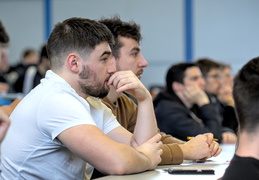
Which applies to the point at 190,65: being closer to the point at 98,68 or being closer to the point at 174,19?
the point at 98,68

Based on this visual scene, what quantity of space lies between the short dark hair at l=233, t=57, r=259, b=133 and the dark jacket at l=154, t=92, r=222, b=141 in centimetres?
208

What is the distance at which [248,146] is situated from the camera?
130 cm

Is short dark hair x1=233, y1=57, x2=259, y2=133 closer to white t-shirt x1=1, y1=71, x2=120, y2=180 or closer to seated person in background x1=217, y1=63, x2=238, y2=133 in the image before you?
white t-shirt x1=1, y1=71, x2=120, y2=180

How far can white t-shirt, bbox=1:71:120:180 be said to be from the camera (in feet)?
5.89

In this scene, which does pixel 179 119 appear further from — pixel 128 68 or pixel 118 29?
pixel 118 29

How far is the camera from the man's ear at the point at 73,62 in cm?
199

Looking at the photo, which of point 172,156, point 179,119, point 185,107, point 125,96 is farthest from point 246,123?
point 185,107

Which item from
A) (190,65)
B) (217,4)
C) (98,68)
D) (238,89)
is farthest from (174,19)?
(238,89)

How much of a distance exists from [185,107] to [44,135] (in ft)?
7.10

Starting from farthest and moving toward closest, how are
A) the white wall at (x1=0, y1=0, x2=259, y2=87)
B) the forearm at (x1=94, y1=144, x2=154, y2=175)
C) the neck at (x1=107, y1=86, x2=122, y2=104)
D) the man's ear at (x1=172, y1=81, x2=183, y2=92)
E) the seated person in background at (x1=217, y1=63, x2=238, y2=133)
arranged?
the white wall at (x1=0, y1=0, x2=259, y2=87), the seated person in background at (x1=217, y1=63, x2=238, y2=133), the man's ear at (x1=172, y1=81, x2=183, y2=92), the neck at (x1=107, y1=86, x2=122, y2=104), the forearm at (x1=94, y1=144, x2=154, y2=175)

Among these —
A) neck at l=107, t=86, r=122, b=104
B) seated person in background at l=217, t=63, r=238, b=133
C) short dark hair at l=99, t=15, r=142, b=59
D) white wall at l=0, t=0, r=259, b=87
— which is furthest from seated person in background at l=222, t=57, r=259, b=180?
white wall at l=0, t=0, r=259, b=87

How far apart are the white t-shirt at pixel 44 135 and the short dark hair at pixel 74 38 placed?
0.42 ft

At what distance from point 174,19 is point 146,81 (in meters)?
1.35

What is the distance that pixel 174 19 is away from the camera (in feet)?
31.1
